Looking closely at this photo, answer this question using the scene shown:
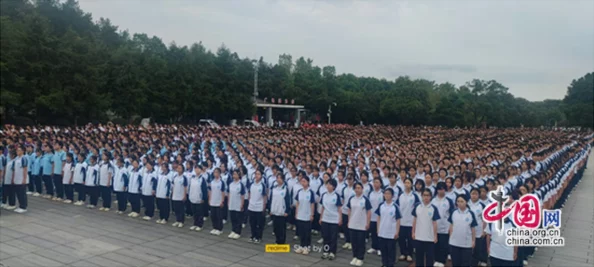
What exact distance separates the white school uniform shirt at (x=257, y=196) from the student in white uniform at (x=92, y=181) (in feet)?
15.1

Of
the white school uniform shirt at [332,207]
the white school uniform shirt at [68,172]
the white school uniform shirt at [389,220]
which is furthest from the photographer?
the white school uniform shirt at [68,172]

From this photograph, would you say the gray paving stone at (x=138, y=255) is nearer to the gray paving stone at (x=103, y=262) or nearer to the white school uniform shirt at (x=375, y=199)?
the gray paving stone at (x=103, y=262)

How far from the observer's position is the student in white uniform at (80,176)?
1053 cm

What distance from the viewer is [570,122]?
52.9 metres

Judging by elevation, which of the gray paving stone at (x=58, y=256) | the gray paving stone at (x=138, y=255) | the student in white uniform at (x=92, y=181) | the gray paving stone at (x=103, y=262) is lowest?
the gray paving stone at (x=58, y=256)

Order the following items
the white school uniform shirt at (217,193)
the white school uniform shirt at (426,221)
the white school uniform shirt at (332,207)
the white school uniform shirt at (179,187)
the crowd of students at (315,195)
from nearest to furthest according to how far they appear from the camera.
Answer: the white school uniform shirt at (426,221) < the crowd of students at (315,195) < the white school uniform shirt at (332,207) < the white school uniform shirt at (217,193) < the white school uniform shirt at (179,187)

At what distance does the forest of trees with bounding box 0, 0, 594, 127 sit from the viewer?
76.6 ft

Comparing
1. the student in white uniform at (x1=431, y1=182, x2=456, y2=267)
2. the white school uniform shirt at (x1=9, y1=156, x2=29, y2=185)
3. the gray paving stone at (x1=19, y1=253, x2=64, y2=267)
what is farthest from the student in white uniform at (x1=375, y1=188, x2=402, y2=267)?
the white school uniform shirt at (x1=9, y1=156, x2=29, y2=185)

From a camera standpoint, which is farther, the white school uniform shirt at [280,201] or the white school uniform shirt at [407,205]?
the white school uniform shirt at [280,201]

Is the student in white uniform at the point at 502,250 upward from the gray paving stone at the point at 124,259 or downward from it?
upward

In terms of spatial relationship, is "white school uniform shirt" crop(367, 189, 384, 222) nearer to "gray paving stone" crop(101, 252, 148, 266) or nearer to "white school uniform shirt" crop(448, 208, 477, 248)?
"white school uniform shirt" crop(448, 208, 477, 248)

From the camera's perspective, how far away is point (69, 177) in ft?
35.2

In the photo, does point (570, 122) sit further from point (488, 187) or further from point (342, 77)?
point (488, 187)

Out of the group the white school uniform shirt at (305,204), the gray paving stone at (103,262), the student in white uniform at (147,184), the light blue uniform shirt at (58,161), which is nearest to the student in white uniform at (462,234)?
the white school uniform shirt at (305,204)
